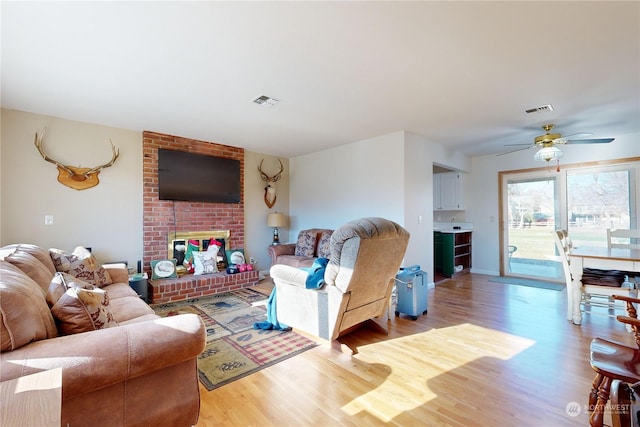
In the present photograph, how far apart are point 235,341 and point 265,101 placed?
2.46 metres

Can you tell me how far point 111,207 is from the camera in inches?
153

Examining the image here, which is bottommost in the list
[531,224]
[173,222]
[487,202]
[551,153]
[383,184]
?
[531,224]

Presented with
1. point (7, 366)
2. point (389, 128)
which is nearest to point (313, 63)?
point (389, 128)

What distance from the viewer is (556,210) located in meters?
4.95

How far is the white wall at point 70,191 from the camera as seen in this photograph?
3248mm

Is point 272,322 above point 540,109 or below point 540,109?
below

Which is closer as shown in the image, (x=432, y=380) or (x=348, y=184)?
(x=432, y=380)

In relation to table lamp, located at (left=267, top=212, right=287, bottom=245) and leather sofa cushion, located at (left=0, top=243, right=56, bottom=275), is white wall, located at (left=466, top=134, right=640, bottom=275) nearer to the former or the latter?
table lamp, located at (left=267, top=212, right=287, bottom=245)

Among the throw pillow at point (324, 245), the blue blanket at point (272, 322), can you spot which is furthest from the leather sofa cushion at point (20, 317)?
the throw pillow at point (324, 245)

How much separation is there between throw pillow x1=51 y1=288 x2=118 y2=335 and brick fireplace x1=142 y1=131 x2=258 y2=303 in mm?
2564

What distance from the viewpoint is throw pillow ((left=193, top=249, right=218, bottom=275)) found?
440 centimetres

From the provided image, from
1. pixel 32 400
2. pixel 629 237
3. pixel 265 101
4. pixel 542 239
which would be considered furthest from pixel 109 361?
pixel 542 239

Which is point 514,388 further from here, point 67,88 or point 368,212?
point 67,88

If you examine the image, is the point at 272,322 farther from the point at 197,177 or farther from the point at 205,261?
the point at 197,177
